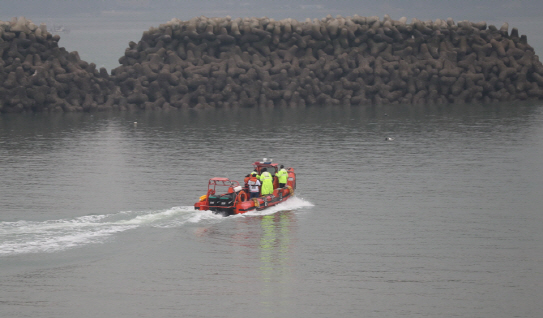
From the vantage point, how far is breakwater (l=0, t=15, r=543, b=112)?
88375 mm

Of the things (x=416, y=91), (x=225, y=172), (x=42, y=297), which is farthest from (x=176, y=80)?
(x=42, y=297)

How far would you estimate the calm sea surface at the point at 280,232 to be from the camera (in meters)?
25.7

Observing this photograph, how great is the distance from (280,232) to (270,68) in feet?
195

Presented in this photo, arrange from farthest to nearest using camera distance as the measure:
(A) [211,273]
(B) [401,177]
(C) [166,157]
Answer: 1. (C) [166,157]
2. (B) [401,177]
3. (A) [211,273]

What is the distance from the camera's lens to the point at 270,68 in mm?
91438

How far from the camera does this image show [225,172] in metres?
48.2

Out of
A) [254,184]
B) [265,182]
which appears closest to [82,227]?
[254,184]

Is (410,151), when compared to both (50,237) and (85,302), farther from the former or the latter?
(85,302)

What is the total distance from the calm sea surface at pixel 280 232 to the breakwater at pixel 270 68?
26.0 meters

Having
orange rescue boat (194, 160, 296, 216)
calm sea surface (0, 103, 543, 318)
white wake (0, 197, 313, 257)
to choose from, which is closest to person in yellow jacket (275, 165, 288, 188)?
orange rescue boat (194, 160, 296, 216)

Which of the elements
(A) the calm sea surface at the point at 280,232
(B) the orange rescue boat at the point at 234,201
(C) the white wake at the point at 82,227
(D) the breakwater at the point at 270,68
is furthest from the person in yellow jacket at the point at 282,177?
(D) the breakwater at the point at 270,68

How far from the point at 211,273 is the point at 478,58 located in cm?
7498

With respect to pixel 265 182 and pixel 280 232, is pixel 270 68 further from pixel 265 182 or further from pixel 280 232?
pixel 280 232

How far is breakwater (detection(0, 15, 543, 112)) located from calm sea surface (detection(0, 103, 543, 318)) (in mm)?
26041
